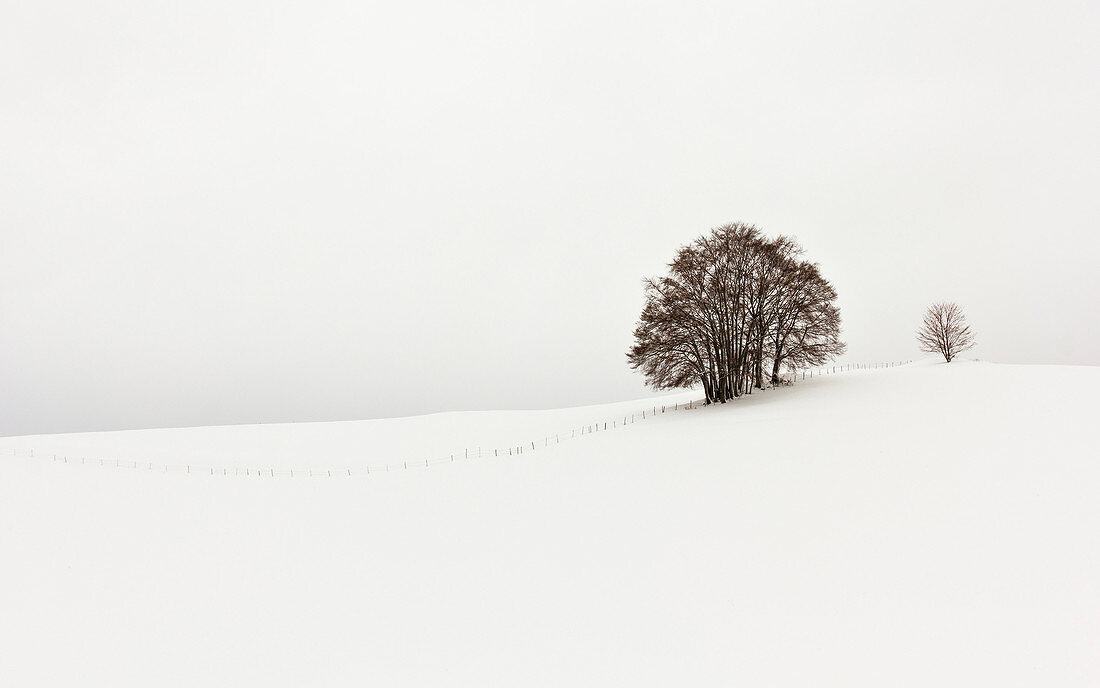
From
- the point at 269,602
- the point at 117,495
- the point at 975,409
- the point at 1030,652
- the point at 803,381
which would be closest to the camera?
the point at 1030,652

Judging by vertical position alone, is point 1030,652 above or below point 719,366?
below

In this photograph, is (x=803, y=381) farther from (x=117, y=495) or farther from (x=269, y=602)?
(x=117, y=495)

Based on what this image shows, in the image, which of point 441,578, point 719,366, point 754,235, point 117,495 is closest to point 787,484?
point 441,578

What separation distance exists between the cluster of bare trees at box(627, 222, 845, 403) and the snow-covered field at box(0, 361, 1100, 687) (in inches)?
407

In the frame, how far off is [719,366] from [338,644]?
884 inches

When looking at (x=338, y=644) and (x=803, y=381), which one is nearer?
(x=338, y=644)

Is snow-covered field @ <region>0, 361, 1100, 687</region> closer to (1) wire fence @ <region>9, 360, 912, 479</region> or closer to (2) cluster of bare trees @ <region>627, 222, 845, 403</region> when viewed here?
(1) wire fence @ <region>9, 360, 912, 479</region>

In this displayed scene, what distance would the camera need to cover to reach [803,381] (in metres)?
25.9

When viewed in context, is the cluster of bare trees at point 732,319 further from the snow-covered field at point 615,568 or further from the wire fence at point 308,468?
the snow-covered field at point 615,568

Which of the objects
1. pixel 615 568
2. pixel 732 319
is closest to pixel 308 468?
pixel 615 568

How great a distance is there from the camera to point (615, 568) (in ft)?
22.8

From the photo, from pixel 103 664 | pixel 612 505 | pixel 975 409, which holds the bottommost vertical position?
pixel 103 664

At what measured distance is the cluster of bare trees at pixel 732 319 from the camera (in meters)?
23.9

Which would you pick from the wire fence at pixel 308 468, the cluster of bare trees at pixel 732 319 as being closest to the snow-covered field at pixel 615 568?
the wire fence at pixel 308 468
